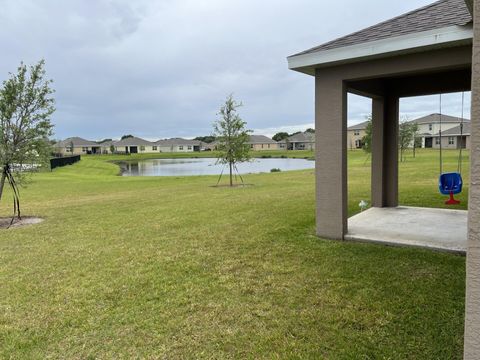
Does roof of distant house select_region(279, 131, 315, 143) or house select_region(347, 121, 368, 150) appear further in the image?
roof of distant house select_region(279, 131, 315, 143)

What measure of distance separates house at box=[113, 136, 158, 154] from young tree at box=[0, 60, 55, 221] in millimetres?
84487

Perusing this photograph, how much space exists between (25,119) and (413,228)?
8.86m

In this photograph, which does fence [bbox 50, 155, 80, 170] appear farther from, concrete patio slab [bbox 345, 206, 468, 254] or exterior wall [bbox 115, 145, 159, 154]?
exterior wall [bbox 115, 145, 159, 154]

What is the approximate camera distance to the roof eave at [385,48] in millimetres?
4508

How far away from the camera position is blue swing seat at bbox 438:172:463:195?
8078 millimetres

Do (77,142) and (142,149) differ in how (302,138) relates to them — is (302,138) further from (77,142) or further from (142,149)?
(77,142)

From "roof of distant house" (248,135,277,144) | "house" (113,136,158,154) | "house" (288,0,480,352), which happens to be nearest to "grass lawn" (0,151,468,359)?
"house" (288,0,480,352)

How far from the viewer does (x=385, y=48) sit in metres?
5.03

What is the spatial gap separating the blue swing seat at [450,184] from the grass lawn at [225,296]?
3.50 meters

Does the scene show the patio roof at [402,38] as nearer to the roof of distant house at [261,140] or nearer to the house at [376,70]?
the house at [376,70]

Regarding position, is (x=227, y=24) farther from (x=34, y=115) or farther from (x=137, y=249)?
(x=137, y=249)

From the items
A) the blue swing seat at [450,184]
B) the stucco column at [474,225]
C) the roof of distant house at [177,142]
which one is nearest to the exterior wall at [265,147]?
the roof of distant house at [177,142]

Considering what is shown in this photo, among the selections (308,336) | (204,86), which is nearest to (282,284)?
(308,336)

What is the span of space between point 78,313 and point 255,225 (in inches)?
166
